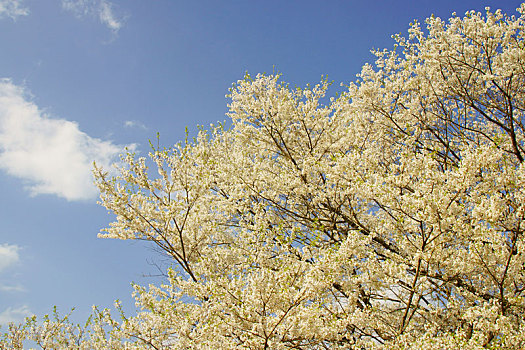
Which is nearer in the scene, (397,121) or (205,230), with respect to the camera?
(205,230)

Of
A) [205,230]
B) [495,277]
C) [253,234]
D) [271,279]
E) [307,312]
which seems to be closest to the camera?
[307,312]

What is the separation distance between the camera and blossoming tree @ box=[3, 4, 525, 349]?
→ 5227 millimetres

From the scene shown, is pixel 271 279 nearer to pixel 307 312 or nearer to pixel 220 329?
pixel 307 312

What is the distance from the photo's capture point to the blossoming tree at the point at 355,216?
206 inches

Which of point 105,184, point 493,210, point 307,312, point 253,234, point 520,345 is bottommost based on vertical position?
point 520,345

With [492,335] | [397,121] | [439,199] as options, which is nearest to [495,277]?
[492,335]

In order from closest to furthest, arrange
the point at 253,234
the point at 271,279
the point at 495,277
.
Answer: the point at 271,279, the point at 495,277, the point at 253,234

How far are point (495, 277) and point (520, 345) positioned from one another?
38.7 inches

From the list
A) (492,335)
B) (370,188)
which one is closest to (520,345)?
(492,335)

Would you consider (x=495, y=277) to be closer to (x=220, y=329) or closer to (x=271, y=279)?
(x=271, y=279)

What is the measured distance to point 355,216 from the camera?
24.6 feet

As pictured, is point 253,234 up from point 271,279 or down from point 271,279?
up

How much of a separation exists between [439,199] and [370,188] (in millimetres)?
1013

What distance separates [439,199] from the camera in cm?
505
